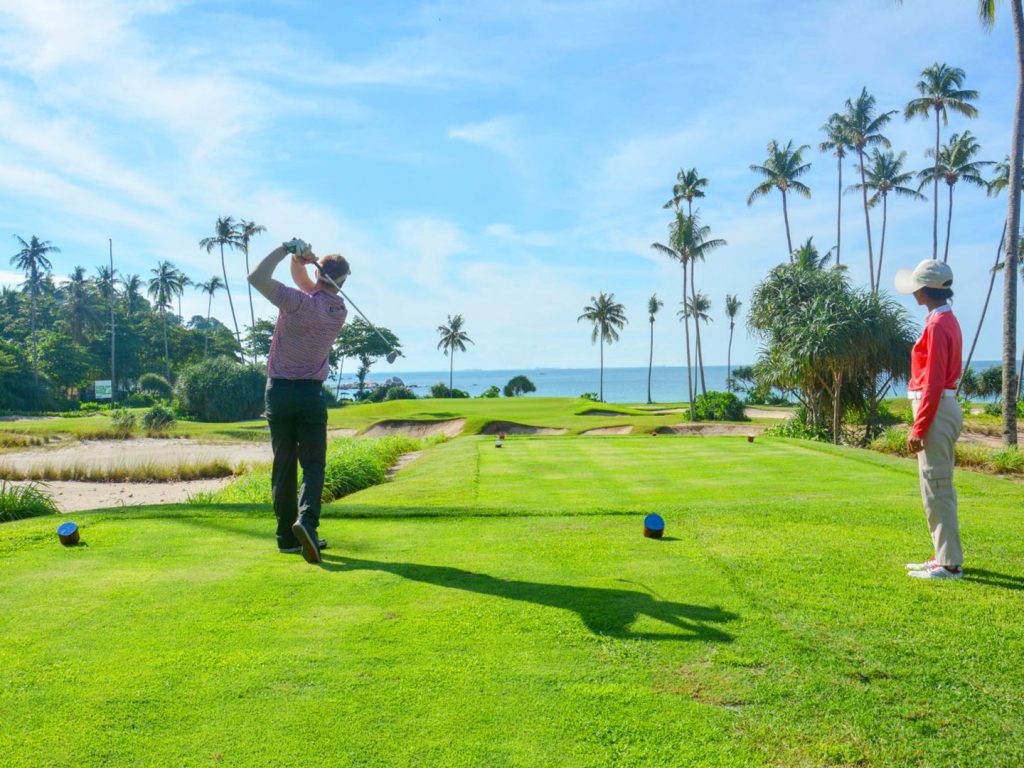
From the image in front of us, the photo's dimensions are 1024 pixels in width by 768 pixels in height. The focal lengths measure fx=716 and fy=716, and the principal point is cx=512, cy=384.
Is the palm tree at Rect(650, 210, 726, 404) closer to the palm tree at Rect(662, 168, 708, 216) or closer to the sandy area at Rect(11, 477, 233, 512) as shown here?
the palm tree at Rect(662, 168, 708, 216)

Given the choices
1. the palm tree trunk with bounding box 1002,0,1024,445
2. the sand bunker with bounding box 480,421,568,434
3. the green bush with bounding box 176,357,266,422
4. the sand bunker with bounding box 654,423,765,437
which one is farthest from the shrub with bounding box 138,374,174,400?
the palm tree trunk with bounding box 1002,0,1024,445

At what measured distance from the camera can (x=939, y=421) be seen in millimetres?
4891

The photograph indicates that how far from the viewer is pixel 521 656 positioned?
3549 mm

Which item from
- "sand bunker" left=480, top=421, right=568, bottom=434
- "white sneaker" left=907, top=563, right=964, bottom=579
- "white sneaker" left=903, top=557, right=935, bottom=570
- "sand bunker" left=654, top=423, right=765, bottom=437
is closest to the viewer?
"white sneaker" left=907, top=563, right=964, bottom=579

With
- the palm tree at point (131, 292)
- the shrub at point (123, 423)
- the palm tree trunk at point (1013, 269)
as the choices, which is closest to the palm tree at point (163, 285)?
the palm tree at point (131, 292)

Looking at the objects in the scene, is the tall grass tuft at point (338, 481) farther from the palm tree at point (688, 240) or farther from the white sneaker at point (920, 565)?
the palm tree at point (688, 240)

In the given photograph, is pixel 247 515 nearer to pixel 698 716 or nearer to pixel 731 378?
pixel 698 716

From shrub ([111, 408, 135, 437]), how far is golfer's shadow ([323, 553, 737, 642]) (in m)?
34.2

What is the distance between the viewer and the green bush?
47.2 meters

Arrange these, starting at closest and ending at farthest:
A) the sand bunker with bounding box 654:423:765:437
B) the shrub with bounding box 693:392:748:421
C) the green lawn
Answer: the green lawn, the sand bunker with bounding box 654:423:765:437, the shrub with bounding box 693:392:748:421

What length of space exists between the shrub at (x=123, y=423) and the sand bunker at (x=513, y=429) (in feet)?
57.6

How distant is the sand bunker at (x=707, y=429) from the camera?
99.9ft

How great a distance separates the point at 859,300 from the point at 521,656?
23630mm

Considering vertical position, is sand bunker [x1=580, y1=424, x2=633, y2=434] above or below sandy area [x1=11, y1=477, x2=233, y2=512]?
above
